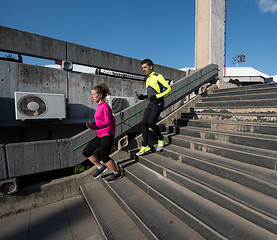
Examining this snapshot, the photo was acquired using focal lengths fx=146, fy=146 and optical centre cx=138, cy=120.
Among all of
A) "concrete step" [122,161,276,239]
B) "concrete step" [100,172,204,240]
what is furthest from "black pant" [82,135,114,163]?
"concrete step" [122,161,276,239]

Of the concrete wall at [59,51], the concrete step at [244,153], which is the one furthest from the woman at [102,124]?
the concrete wall at [59,51]

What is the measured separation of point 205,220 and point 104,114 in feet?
7.29

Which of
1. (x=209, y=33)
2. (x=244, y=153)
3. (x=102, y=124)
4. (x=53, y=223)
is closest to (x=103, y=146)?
(x=102, y=124)

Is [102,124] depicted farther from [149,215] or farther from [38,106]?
[38,106]

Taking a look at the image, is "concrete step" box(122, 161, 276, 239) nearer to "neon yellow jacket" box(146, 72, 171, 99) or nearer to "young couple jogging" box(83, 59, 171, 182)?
"young couple jogging" box(83, 59, 171, 182)

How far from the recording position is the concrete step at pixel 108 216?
208 centimetres

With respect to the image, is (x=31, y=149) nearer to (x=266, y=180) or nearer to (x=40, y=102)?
(x=40, y=102)

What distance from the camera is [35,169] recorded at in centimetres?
303

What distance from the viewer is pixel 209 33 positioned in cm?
767

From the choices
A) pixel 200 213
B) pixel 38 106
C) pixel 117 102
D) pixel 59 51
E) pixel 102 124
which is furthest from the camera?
pixel 117 102

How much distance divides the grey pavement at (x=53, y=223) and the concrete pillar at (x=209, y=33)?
27.5 feet

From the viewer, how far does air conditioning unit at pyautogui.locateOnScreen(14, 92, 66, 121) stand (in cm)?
405

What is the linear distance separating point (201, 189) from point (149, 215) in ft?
2.89

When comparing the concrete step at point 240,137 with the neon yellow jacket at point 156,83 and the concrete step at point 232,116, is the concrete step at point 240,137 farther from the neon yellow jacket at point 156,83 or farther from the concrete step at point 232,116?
the neon yellow jacket at point 156,83
